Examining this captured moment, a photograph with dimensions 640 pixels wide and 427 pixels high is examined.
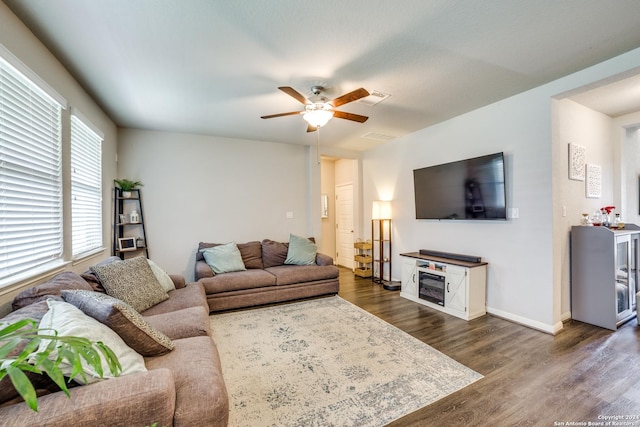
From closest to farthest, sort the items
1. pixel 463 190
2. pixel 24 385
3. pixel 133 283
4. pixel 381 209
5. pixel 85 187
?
1. pixel 24 385
2. pixel 133 283
3. pixel 85 187
4. pixel 463 190
5. pixel 381 209

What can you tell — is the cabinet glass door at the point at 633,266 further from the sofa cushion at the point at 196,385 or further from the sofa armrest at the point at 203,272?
the sofa armrest at the point at 203,272

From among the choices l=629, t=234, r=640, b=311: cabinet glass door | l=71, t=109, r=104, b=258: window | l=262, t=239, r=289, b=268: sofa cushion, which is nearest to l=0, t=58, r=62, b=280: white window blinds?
l=71, t=109, r=104, b=258: window

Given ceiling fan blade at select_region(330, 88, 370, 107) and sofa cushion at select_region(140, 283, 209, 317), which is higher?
ceiling fan blade at select_region(330, 88, 370, 107)

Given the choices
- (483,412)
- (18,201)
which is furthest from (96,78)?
(483,412)

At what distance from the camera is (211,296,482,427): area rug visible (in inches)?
69.2

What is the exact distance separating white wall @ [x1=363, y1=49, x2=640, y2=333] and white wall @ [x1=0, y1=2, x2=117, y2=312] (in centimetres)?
428

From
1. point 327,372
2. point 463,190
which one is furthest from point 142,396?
point 463,190

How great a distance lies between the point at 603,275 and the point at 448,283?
5.02ft

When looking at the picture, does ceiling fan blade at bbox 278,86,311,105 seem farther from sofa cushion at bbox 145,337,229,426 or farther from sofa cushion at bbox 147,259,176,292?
sofa cushion at bbox 147,259,176,292

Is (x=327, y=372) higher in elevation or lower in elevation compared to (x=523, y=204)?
lower

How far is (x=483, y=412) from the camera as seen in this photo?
1.75 metres

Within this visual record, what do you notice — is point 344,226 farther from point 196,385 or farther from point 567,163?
point 196,385

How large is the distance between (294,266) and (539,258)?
3.07 meters

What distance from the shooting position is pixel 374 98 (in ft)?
9.87
